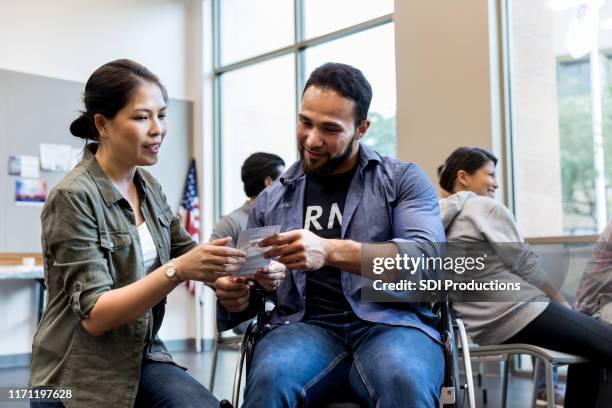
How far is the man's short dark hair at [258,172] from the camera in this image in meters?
3.91

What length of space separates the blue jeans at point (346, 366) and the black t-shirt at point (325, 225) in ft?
0.18

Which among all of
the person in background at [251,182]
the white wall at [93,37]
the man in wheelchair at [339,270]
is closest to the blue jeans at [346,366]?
the man in wheelchair at [339,270]

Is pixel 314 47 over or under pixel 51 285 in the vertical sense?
over

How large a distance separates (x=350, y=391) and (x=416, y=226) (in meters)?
0.47

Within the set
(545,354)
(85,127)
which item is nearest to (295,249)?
(85,127)

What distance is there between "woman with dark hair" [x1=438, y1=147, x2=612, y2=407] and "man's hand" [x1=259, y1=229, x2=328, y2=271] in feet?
3.78

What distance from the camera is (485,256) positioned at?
Answer: 272 centimetres

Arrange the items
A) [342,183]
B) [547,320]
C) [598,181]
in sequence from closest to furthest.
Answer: [342,183], [547,320], [598,181]

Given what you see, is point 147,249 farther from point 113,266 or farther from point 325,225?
point 325,225

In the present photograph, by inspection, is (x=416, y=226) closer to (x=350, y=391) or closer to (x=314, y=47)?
(x=350, y=391)

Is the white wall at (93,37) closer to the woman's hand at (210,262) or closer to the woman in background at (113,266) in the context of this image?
the woman in background at (113,266)

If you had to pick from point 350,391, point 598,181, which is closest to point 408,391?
point 350,391

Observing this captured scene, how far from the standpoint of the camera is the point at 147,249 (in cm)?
195

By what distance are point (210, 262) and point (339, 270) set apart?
457 millimetres
